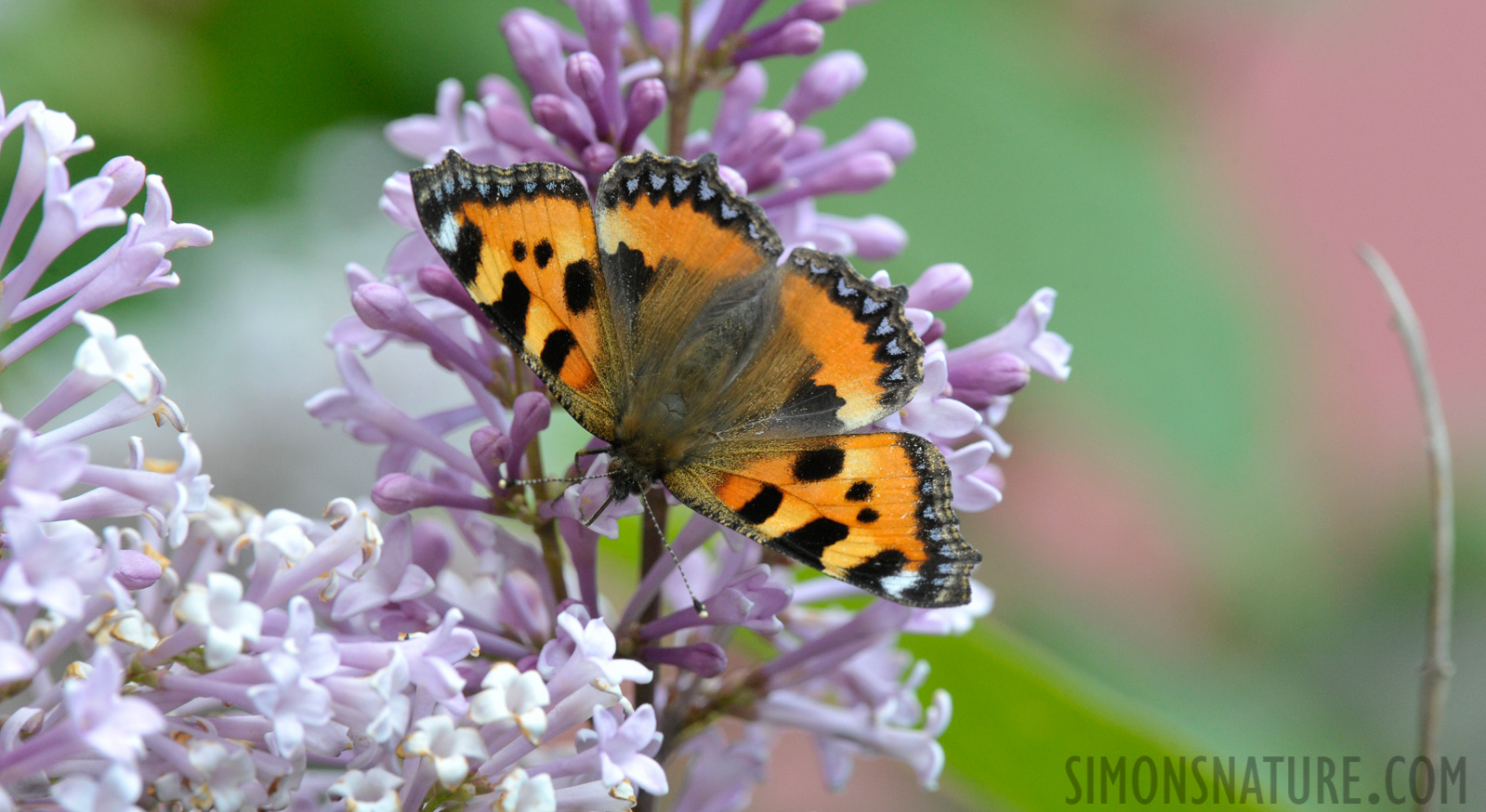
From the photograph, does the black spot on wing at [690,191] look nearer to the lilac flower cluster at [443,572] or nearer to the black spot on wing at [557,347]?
the lilac flower cluster at [443,572]

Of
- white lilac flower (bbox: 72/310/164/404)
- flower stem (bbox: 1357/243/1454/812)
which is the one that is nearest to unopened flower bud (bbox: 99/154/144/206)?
white lilac flower (bbox: 72/310/164/404)

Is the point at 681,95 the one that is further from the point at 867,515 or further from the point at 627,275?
the point at 867,515

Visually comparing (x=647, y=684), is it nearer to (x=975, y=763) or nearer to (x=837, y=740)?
(x=837, y=740)

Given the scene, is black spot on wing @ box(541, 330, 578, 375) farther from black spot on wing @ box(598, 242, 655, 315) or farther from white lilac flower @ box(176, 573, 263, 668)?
white lilac flower @ box(176, 573, 263, 668)

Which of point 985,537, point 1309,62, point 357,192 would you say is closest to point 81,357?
point 357,192

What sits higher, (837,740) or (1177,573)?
(837,740)

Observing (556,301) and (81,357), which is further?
(556,301)

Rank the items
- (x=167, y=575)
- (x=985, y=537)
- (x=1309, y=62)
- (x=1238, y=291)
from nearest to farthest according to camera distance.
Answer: (x=167, y=575) → (x=1238, y=291) → (x=985, y=537) → (x=1309, y=62)
